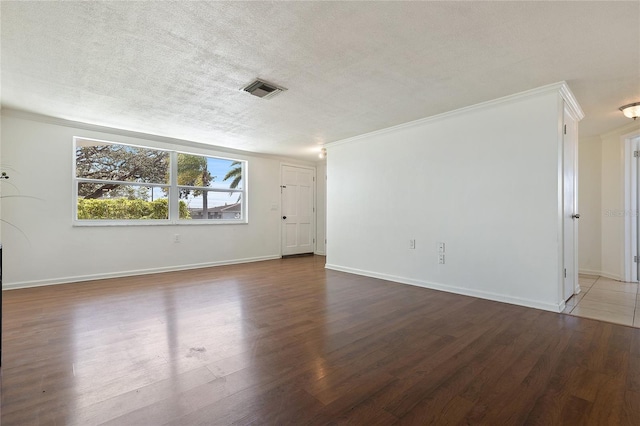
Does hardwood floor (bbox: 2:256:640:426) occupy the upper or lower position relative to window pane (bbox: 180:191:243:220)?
lower

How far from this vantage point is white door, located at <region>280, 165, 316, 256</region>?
7.07 meters

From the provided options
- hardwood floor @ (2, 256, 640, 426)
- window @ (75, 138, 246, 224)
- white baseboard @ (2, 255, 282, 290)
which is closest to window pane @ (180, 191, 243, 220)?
window @ (75, 138, 246, 224)

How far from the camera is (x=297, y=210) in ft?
24.0

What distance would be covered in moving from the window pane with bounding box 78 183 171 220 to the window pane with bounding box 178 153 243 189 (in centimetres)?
55

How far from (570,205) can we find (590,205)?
2051 millimetres

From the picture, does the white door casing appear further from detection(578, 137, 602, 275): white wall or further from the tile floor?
detection(578, 137, 602, 275): white wall

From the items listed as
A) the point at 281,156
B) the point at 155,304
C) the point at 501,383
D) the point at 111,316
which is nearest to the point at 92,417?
the point at 111,316

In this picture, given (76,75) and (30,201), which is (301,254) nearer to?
(30,201)

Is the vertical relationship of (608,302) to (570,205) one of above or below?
below

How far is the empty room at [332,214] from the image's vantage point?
1758 mm

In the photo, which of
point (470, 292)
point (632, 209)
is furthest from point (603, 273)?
point (470, 292)

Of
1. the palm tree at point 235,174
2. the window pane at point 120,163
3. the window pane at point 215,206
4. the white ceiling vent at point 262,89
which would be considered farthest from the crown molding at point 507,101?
the window pane at point 120,163

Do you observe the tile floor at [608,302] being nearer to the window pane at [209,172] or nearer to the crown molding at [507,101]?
the crown molding at [507,101]

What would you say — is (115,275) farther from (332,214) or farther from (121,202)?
(332,214)
